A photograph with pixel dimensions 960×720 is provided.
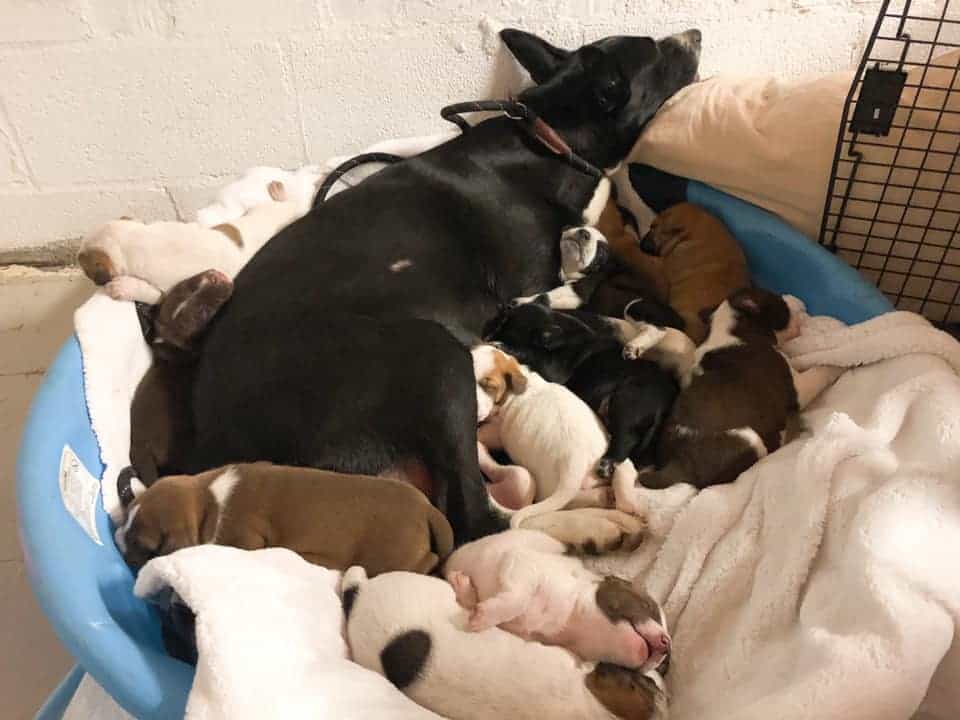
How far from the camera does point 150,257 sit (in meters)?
1.72

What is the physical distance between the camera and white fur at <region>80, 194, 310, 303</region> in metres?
1.71

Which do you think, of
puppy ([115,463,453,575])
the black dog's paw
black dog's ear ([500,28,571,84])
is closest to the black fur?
puppy ([115,463,453,575])

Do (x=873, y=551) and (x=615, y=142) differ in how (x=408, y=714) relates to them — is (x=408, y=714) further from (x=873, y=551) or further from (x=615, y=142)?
(x=615, y=142)

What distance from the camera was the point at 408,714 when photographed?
113cm

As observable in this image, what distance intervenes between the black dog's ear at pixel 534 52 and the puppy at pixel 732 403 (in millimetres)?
686

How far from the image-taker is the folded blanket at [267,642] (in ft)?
3.69

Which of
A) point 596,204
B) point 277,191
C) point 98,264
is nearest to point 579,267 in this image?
point 596,204

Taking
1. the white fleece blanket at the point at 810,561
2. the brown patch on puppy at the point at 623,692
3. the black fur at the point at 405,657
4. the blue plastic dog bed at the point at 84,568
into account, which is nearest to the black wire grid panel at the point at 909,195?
the blue plastic dog bed at the point at 84,568

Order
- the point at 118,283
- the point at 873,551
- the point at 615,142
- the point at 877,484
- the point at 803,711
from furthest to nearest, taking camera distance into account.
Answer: the point at 615,142 → the point at 118,283 → the point at 877,484 → the point at 873,551 → the point at 803,711

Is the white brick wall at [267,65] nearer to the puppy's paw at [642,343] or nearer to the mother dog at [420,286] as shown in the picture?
the mother dog at [420,286]

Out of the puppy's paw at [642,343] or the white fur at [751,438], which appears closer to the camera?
the white fur at [751,438]

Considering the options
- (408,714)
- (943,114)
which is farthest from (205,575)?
(943,114)

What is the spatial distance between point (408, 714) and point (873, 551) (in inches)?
26.3

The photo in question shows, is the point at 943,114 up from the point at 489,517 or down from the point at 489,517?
up
